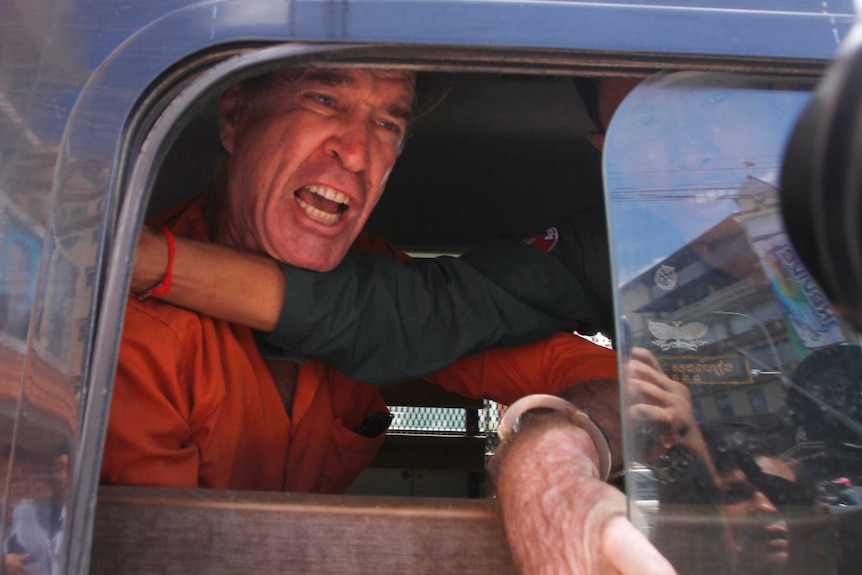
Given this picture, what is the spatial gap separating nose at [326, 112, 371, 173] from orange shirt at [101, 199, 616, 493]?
0.35 m

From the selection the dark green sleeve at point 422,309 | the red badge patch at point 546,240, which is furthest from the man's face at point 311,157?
the red badge patch at point 546,240

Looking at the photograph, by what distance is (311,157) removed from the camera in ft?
5.96

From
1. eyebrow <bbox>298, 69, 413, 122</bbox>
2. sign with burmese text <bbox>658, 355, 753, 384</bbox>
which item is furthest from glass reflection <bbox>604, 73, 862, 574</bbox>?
eyebrow <bbox>298, 69, 413, 122</bbox>

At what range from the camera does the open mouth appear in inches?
71.2

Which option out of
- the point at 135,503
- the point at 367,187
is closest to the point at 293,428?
the point at 367,187

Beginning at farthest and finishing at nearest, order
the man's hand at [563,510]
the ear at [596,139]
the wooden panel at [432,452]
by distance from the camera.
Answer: the wooden panel at [432,452] < the ear at [596,139] < the man's hand at [563,510]

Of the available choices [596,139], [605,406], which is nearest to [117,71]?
[605,406]

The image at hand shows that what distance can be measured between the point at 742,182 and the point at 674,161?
91 millimetres

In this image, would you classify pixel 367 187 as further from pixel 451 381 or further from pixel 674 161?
pixel 674 161

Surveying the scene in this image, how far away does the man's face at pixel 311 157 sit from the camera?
1.76 meters

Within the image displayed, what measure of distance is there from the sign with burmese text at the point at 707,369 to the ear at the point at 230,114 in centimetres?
116

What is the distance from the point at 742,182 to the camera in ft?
3.61

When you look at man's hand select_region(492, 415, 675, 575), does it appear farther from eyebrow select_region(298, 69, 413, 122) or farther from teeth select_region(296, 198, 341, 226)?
eyebrow select_region(298, 69, 413, 122)

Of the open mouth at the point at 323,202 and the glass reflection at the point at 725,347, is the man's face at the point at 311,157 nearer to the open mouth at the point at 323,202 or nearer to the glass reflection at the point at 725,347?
the open mouth at the point at 323,202
